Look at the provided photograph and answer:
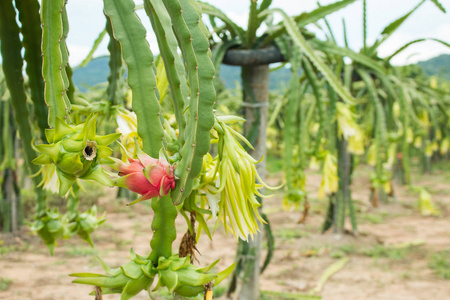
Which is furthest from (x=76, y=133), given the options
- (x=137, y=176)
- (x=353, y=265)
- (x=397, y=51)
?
(x=353, y=265)

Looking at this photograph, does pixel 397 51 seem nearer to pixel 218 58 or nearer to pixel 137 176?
pixel 218 58

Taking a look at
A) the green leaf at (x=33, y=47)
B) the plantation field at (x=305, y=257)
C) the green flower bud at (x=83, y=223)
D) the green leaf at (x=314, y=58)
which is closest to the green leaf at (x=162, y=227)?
the green leaf at (x=33, y=47)

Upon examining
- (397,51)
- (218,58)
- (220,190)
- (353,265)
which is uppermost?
(397,51)

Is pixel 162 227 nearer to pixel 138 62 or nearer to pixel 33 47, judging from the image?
pixel 138 62

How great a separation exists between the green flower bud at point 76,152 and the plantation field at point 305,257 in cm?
153

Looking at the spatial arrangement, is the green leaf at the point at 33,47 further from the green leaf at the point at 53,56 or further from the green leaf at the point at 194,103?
the green leaf at the point at 194,103

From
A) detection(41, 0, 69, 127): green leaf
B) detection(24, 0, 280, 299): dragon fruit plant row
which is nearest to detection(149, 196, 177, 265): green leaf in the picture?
detection(24, 0, 280, 299): dragon fruit plant row

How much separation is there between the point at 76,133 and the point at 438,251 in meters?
2.83

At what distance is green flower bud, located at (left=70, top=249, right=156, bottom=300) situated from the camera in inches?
16.5

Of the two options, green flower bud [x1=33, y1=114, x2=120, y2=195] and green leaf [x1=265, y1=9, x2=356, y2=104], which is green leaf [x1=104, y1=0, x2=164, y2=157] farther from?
green leaf [x1=265, y1=9, x2=356, y2=104]

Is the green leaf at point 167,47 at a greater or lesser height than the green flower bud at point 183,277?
greater

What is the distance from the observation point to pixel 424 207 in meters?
2.99

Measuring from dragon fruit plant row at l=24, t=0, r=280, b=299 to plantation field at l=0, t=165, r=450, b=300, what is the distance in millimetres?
1408

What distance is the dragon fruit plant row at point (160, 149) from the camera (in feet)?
1.21
